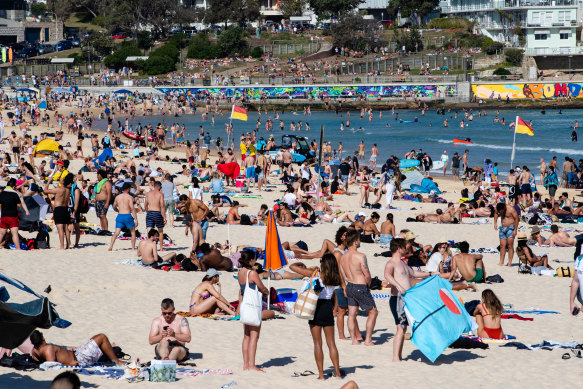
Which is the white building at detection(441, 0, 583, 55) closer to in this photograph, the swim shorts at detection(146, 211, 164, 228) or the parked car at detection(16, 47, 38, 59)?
the parked car at detection(16, 47, 38, 59)

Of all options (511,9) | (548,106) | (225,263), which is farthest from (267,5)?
(225,263)

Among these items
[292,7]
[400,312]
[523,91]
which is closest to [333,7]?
[292,7]

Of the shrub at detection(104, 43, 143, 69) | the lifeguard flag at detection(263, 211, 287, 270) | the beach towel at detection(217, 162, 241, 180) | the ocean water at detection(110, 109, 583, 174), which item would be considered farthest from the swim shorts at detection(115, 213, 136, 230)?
the shrub at detection(104, 43, 143, 69)

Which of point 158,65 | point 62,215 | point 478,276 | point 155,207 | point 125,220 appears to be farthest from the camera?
point 158,65

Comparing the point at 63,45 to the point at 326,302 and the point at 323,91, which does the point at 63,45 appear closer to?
the point at 323,91

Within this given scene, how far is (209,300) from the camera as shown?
31.6ft

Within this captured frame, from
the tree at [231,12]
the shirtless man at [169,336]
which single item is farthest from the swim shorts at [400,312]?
the tree at [231,12]

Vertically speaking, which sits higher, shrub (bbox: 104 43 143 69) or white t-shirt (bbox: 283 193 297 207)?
shrub (bbox: 104 43 143 69)

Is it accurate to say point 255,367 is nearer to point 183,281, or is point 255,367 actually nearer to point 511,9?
point 183,281

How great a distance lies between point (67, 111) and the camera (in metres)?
63.2

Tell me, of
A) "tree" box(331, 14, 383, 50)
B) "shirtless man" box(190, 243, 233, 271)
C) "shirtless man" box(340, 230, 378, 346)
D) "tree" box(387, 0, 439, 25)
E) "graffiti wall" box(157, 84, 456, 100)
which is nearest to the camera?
"shirtless man" box(340, 230, 378, 346)

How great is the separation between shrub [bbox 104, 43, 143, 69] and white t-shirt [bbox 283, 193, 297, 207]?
68.8 meters

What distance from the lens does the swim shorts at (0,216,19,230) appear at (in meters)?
12.5

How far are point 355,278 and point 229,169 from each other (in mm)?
14665
